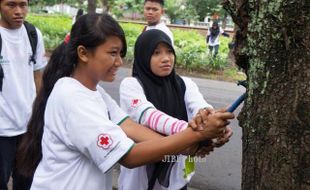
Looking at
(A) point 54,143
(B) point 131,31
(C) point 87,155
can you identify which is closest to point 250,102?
(C) point 87,155

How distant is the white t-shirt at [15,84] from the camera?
289 centimetres

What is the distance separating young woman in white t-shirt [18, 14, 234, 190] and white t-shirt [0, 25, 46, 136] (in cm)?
114

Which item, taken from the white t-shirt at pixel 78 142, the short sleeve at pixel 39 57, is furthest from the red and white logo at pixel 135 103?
the short sleeve at pixel 39 57

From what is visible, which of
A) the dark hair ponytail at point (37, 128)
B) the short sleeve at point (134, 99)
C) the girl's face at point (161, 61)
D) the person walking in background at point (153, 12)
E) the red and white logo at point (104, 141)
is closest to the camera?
the red and white logo at point (104, 141)

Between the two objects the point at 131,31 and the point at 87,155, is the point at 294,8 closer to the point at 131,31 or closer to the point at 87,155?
the point at 87,155

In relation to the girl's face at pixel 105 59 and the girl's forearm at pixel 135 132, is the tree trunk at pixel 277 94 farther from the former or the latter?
the girl's forearm at pixel 135 132

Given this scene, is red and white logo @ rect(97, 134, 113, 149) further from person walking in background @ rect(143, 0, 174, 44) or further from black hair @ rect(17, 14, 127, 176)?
person walking in background @ rect(143, 0, 174, 44)

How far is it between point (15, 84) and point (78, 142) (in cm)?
145

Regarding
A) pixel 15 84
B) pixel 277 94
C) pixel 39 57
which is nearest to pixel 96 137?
pixel 277 94

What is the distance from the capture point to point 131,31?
16953 millimetres

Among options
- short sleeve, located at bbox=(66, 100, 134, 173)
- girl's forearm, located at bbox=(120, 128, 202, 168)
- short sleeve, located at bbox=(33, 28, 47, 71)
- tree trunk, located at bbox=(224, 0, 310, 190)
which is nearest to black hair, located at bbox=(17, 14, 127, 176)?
short sleeve, located at bbox=(66, 100, 134, 173)

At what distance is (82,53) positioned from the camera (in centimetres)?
178

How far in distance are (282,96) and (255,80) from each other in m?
0.11

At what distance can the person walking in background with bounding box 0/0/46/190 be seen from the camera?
2885mm
